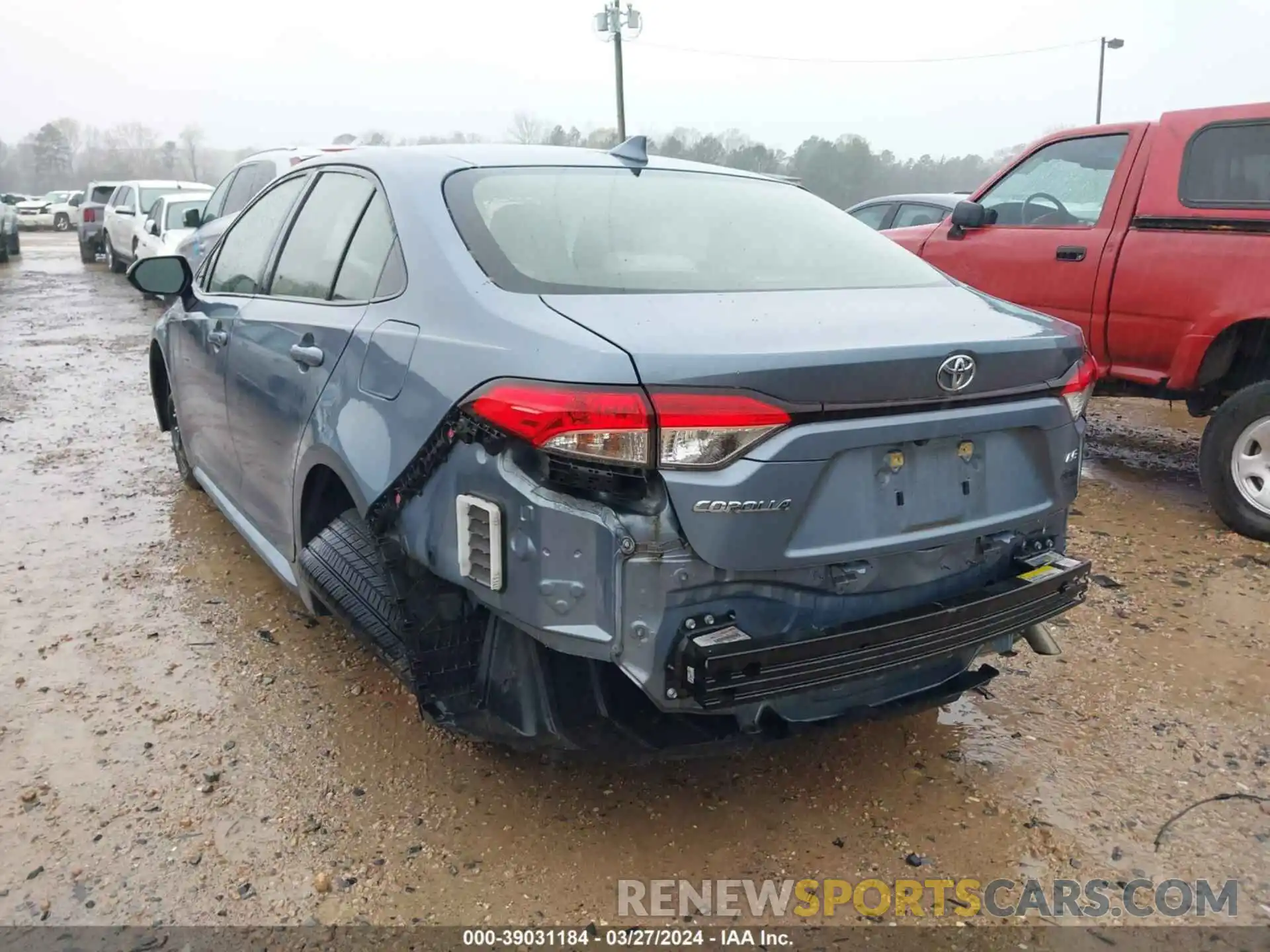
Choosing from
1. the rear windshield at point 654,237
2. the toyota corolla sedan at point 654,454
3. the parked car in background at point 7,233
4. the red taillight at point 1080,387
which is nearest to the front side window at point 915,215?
the rear windshield at point 654,237

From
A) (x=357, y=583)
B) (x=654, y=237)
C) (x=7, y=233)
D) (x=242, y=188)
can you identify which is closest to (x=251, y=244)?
(x=357, y=583)

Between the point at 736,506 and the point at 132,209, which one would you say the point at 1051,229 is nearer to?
the point at 736,506

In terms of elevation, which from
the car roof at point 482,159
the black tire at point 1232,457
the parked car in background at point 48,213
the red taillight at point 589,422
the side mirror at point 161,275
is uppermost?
the parked car in background at point 48,213

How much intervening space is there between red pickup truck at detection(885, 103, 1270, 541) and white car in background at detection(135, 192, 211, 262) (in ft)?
32.4

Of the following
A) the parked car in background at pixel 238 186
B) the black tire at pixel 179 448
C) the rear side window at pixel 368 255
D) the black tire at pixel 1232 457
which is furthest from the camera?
the parked car in background at pixel 238 186

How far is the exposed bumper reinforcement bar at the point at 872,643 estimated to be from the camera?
2062 millimetres

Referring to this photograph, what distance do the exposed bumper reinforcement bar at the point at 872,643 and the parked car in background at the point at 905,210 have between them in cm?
690

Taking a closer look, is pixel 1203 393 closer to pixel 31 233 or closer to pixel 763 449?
pixel 763 449

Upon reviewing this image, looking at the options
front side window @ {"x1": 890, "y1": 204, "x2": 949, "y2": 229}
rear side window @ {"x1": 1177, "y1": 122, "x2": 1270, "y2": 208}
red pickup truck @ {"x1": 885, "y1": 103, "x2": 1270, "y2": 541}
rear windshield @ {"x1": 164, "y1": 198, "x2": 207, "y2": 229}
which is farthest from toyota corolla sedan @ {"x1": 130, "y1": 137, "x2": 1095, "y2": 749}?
rear windshield @ {"x1": 164, "y1": 198, "x2": 207, "y2": 229}

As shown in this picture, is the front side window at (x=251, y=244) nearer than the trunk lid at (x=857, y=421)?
No

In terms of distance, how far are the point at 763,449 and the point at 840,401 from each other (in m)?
0.21

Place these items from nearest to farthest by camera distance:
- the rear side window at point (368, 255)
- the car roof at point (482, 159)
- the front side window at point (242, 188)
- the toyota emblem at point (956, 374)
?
1. the toyota emblem at point (956, 374)
2. the rear side window at point (368, 255)
3. the car roof at point (482, 159)
4. the front side window at point (242, 188)

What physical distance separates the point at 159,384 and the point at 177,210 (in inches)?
366

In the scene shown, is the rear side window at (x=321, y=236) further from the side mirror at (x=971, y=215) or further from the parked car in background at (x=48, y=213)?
the parked car in background at (x=48, y=213)
